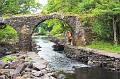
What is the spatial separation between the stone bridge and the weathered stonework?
2485mm

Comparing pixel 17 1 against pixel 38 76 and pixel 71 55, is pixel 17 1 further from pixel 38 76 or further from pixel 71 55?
pixel 38 76

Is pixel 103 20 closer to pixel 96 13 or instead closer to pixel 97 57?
pixel 96 13

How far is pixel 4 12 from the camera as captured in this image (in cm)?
5378

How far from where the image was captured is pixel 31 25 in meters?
46.0

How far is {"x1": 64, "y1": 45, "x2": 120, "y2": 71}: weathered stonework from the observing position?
3324 centimetres

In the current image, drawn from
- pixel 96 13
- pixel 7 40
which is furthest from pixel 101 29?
pixel 7 40

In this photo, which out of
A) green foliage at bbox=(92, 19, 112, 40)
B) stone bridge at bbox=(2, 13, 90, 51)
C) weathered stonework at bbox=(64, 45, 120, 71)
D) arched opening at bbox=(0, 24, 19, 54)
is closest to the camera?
weathered stonework at bbox=(64, 45, 120, 71)

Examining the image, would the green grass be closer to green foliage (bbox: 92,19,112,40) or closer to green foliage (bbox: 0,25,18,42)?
green foliage (bbox: 92,19,112,40)

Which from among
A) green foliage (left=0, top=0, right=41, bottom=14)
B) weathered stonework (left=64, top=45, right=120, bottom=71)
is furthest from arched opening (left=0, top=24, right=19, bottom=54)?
weathered stonework (left=64, top=45, right=120, bottom=71)

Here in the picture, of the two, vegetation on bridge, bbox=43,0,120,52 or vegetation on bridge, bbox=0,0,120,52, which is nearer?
vegetation on bridge, bbox=43,0,120,52

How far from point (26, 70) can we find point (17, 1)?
112 ft

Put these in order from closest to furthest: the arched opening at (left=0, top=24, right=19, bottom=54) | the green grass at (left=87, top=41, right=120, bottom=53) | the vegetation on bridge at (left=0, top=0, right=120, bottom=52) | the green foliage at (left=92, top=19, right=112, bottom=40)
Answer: the green grass at (left=87, top=41, right=120, bottom=53) < the vegetation on bridge at (left=0, top=0, right=120, bottom=52) < the green foliage at (left=92, top=19, right=112, bottom=40) < the arched opening at (left=0, top=24, right=19, bottom=54)

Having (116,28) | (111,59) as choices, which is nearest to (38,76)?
(111,59)

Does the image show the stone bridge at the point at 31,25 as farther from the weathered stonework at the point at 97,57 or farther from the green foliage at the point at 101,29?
the weathered stonework at the point at 97,57
